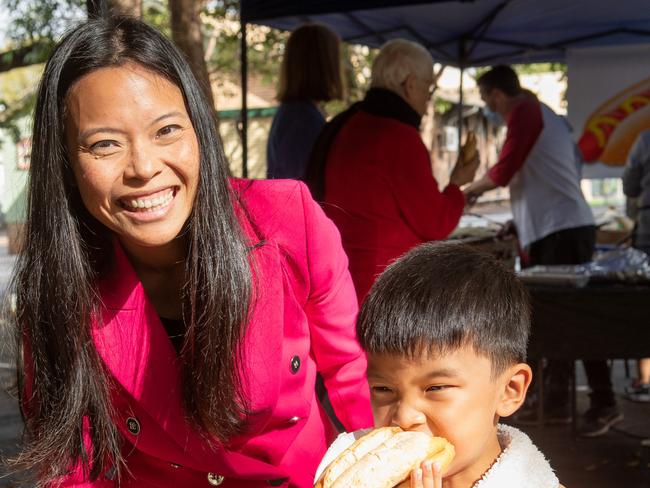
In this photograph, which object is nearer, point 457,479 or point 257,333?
point 457,479

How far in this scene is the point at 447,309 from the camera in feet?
5.15

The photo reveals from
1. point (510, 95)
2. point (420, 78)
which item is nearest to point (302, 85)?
point (420, 78)

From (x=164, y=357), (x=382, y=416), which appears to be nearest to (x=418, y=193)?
(x=164, y=357)

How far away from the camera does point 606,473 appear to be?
485cm

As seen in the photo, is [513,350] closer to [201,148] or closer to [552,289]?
[201,148]

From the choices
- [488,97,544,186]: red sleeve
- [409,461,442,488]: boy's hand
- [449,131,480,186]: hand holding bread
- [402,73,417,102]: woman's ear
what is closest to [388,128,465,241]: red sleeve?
[402,73,417,102]: woman's ear

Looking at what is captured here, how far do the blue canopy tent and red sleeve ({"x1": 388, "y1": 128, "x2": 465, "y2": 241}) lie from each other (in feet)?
7.82

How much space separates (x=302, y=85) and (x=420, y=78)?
0.73m

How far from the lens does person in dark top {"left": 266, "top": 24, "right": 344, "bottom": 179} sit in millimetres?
4469

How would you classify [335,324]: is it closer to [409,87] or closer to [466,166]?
[409,87]

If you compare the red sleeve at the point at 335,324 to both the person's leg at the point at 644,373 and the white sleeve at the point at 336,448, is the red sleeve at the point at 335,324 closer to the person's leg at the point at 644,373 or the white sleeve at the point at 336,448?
the white sleeve at the point at 336,448

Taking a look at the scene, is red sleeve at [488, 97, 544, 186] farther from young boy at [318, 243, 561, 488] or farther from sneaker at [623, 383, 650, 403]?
young boy at [318, 243, 561, 488]

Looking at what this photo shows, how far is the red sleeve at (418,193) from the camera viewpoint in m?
3.80

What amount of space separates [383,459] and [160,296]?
2.69 ft
